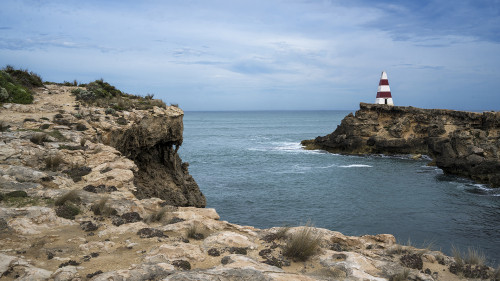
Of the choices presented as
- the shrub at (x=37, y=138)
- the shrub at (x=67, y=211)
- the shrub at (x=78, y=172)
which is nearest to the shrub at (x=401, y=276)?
the shrub at (x=67, y=211)

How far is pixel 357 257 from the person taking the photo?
677 cm

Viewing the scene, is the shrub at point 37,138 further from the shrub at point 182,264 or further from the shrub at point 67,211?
the shrub at point 182,264

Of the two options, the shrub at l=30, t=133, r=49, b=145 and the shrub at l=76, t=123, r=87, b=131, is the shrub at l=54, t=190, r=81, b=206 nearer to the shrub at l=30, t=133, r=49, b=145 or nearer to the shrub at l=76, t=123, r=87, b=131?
the shrub at l=30, t=133, r=49, b=145

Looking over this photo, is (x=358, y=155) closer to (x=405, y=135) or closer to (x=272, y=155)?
(x=405, y=135)

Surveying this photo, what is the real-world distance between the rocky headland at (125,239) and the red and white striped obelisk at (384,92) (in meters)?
57.2

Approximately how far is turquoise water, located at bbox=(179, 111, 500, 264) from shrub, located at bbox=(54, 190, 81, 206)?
11952 millimetres

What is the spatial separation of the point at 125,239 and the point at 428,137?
4931 centimetres

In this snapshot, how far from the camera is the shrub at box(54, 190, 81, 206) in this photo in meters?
8.19

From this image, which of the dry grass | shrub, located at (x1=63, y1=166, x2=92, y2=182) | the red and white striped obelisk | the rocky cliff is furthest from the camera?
the red and white striped obelisk

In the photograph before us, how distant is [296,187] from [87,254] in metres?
27.8

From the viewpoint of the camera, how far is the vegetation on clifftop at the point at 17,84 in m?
17.3

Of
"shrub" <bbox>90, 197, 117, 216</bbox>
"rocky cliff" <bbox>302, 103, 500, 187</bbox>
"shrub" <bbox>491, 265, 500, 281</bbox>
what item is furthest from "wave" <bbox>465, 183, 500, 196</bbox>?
"shrub" <bbox>90, 197, 117, 216</bbox>

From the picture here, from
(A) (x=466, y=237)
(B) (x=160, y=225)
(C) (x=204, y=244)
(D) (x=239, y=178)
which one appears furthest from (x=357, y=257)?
(D) (x=239, y=178)

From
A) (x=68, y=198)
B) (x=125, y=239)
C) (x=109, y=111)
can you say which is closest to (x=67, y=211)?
(x=68, y=198)
